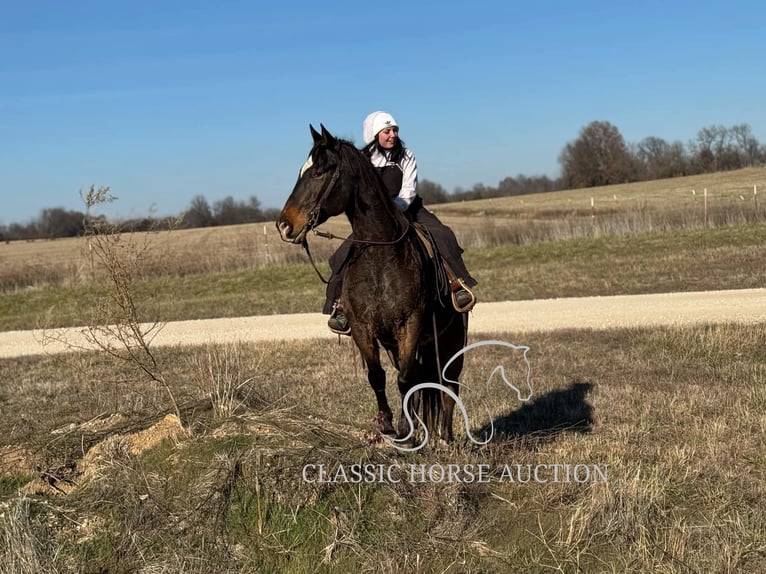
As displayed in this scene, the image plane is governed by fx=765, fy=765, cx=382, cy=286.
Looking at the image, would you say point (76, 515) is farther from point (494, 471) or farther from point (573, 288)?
point (573, 288)

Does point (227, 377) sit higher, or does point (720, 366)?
point (227, 377)

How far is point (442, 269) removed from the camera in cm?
662

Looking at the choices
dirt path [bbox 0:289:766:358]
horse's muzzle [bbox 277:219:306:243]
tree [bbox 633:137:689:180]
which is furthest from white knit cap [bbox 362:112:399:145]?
tree [bbox 633:137:689:180]

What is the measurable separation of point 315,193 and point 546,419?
429cm

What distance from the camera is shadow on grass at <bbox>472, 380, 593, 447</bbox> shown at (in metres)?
7.49

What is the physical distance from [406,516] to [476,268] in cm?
1964

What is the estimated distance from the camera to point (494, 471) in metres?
6.11

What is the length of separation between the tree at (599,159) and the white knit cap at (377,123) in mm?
98489

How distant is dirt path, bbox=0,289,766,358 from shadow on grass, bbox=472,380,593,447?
4.81 metres

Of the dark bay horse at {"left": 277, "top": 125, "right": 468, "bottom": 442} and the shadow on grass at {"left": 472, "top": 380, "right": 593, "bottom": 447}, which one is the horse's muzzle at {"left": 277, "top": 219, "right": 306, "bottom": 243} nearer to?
the dark bay horse at {"left": 277, "top": 125, "right": 468, "bottom": 442}

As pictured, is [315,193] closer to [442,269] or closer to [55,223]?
[442,269]

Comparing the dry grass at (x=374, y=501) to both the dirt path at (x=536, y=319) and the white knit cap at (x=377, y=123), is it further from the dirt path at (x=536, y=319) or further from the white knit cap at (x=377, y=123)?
the dirt path at (x=536, y=319)

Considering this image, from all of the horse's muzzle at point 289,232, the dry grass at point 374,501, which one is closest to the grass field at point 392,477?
the dry grass at point 374,501

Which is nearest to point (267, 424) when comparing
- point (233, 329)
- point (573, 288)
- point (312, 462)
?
point (312, 462)
